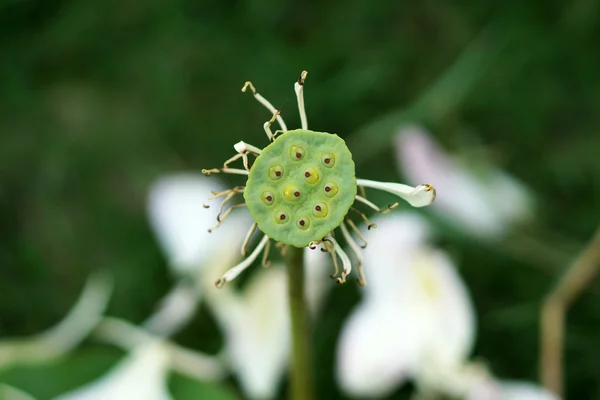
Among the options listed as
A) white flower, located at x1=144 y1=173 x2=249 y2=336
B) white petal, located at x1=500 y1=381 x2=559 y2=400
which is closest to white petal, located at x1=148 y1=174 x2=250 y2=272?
white flower, located at x1=144 y1=173 x2=249 y2=336

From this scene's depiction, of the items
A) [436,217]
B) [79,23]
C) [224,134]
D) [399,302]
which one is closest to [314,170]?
[399,302]

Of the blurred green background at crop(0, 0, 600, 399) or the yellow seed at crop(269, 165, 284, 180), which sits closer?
the yellow seed at crop(269, 165, 284, 180)

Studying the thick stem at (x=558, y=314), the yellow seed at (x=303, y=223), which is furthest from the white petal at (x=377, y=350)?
the yellow seed at (x=303, y=223)

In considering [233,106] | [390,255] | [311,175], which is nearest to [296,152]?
[311,175]

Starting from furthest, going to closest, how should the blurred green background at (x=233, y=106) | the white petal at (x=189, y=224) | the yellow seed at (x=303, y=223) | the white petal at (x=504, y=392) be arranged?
1. the blurred green background at (x=233, y=106)
2. the white petal at (x=189, y=224)
3. the white petal at (x=504, y=392)
4. the yellow seed at (x=303, y=223)

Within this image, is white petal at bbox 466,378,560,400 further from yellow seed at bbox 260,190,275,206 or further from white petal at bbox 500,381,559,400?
yellow seed at bbox 260,190,275,206

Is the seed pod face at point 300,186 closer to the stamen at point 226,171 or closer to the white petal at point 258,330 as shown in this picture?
the stamen at point 226,171
